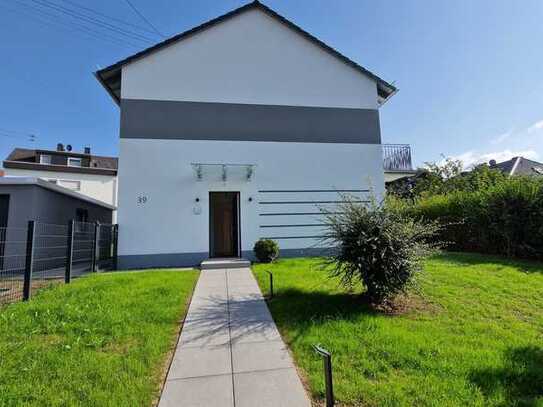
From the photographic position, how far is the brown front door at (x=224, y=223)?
11.1m

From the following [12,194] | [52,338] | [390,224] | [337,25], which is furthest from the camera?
[337,25]

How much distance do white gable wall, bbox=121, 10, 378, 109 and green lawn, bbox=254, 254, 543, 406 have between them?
7985 millimetres

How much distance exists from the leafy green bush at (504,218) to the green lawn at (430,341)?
11.2 feet

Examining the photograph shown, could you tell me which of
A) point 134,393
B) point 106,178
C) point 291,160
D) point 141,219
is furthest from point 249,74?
point 106,178

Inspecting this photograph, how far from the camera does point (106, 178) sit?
972 inches

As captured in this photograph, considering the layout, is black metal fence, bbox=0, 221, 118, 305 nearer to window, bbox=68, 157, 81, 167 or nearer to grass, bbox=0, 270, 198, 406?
grass, bbox=0, 270, 198, 406

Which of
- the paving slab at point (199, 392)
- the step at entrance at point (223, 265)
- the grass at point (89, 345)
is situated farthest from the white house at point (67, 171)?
the paving slab at point (199, 392)

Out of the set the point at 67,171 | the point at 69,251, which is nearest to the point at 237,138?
the point at 69,251

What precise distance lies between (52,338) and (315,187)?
919 centimetres

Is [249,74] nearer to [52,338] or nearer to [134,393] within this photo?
[52,338]

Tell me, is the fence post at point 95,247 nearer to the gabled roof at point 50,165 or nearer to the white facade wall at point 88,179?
the white facade wall at point 88,179

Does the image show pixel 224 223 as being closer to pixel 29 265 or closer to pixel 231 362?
pixel 29 265

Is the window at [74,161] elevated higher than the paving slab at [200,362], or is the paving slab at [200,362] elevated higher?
the window at [74,161]

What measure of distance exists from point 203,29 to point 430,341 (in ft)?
39.8
